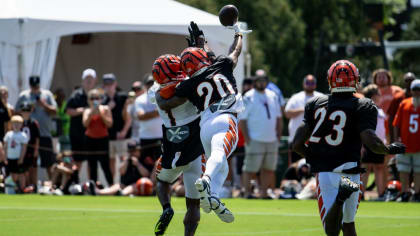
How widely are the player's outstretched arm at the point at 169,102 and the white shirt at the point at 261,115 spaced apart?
7.75m

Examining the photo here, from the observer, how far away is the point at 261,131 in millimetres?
17344

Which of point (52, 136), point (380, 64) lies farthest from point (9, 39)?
Answer: point (380, 64)

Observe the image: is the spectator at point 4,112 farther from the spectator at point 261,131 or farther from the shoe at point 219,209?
the shoe at point 219,209

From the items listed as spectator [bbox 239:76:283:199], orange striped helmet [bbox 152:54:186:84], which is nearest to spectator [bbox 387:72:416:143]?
spectator [bbox 239:76:283:199]

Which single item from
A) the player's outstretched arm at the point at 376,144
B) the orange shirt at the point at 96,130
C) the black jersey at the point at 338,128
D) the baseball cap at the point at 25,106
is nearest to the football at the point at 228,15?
the black jersey at the point at 338,128

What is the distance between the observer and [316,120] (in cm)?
810

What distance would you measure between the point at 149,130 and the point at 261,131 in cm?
222

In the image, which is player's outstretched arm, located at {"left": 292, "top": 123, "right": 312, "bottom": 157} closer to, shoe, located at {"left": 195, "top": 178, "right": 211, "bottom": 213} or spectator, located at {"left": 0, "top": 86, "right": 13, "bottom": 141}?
shoe, located at {"left": 195, "top": 178, "right": 211, "bottom": 213}

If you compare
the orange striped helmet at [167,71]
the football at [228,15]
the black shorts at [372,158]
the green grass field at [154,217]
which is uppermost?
the football at [228,15]

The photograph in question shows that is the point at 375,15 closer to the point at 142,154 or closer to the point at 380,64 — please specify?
the point at 142,154

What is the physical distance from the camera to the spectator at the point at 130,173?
703 inches

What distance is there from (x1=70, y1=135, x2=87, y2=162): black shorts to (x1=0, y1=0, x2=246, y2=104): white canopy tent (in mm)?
1535

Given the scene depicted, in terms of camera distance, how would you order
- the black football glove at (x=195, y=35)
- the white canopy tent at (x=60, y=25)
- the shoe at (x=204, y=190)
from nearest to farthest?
the shoe at (x=204, y=190) → the black football glove at (x=195, y=35) → the white canopy tent at (x=60, y=25)

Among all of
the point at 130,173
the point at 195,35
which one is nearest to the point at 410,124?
the point at 130,173
